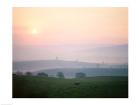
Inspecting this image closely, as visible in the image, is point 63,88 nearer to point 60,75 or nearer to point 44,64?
point 60,75

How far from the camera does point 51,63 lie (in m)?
3.83

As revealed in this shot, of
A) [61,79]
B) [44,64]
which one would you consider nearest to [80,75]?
[61,79]

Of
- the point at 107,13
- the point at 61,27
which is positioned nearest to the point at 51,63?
the point at 61,27

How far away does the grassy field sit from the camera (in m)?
3.83

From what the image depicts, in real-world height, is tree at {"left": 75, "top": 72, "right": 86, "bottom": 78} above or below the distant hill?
below

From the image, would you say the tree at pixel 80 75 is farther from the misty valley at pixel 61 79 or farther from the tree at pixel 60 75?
the tree at pixel 60 75

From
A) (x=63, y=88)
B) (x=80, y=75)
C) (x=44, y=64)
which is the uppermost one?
(x=44, y=64)

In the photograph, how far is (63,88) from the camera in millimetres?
3838

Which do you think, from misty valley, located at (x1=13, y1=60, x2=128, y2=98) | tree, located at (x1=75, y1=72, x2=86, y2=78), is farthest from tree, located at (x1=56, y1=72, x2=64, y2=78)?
tree, located at (x1=75, y1=72, x2=86, y2=78)

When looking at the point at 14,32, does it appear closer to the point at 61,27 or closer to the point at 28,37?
the point at 28,37

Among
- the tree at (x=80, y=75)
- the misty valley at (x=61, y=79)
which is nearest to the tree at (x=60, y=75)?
the misty valley at (x=61, y=79)

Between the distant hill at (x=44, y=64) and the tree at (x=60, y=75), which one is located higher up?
the distant hill at (x=44, y=64)

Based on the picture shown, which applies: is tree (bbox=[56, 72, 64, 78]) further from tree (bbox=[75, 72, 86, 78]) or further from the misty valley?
tree (bbox=[75, 72, 86, 78])

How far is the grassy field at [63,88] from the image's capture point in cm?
383
